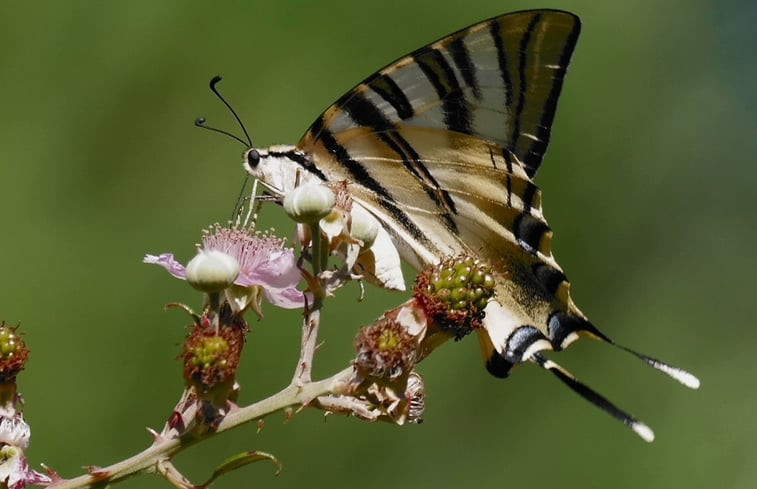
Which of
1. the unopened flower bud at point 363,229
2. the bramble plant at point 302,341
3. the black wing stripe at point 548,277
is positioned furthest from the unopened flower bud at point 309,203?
the black wing stripe at point 548,277

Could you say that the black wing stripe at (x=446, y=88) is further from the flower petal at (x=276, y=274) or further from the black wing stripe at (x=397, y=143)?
the flower petal at (x=276, y=274)

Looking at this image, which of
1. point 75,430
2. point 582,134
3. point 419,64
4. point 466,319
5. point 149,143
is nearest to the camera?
point 466,319

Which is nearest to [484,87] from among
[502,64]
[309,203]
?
[502,64]

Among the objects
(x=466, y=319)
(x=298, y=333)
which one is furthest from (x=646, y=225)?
(x=466, y=319)

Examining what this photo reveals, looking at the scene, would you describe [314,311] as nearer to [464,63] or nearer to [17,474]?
[17,474]

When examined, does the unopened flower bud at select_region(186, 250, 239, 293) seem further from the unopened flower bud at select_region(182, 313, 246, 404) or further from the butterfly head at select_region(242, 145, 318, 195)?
the butterfly head at select_region(242, 145, 318, 195)

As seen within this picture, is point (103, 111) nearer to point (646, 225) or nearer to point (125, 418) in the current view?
point (125, 418)
